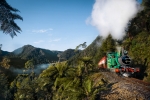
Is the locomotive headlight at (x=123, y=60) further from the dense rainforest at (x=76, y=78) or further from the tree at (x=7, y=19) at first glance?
the tree at (x=7, y=19)

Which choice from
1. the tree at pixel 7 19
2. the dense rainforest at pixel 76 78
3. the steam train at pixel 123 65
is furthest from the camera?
the steam train at pixel 123 65

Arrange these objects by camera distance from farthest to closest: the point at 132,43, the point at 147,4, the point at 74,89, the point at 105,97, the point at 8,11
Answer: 1. the point at 147,4
2. the point at 132,43
3. the point at 74,89
4. the point at 105,97
5. the point at 8,11

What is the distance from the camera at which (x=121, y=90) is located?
1016cm

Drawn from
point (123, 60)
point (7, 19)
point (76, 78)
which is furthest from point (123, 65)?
point (7, 19)

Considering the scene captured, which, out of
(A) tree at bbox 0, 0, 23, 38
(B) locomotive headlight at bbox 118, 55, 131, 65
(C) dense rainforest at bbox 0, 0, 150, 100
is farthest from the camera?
(B) locomotive headlight at bbox 118, 55, 131, 65

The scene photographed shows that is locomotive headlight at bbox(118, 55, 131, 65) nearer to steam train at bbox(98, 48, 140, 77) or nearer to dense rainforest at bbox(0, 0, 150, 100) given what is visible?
steam train at bbox(98, 48, 140, 77)

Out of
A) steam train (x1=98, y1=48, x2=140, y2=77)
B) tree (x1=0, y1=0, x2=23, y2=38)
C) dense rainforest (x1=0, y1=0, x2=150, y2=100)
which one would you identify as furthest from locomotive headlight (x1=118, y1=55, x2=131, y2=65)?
tree (x1=0, y1=0, x2=23, y2=38)

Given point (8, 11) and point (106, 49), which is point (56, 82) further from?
point (106, 49)

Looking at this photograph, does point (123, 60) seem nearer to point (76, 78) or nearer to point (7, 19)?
point (76, 78)

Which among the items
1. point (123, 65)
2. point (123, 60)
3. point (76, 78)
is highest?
point (123, 60)

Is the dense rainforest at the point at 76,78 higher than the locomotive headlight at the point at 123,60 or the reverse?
the reverse

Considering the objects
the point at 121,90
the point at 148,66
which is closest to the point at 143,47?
the point at 148,66

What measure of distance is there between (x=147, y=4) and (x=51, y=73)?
2294cm

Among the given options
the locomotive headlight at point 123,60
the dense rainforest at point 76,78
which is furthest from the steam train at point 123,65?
the dense rainforest at point 76,78
